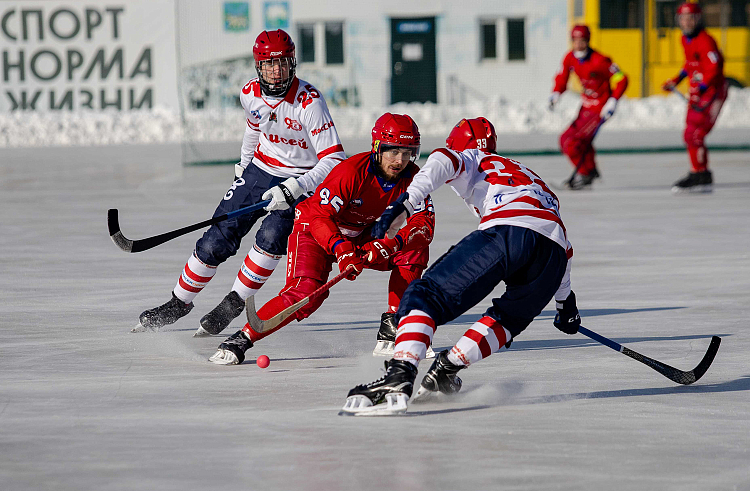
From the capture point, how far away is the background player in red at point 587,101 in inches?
436

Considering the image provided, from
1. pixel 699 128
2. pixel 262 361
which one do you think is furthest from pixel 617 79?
pixel 262 361

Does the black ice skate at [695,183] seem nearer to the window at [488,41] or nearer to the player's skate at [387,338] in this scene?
the player's skate at [387,338]

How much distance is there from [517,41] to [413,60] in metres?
2.04

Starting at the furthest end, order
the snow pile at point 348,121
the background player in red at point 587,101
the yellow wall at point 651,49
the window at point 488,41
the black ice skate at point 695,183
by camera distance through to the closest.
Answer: the window at point 488,41, the yellow wall at point 651,49, the snow pile at point 348,121, the background player in red at point 587,101, the black ice skate at point 695,183

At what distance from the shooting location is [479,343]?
145 inches

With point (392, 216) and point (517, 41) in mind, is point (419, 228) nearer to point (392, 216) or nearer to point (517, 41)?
point (392, 216)

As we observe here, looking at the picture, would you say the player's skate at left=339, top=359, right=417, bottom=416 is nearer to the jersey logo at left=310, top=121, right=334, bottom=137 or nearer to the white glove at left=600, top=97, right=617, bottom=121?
the jersey logo at left=310, top=121, right=334, bottom=137

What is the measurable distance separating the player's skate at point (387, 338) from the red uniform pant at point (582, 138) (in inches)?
273

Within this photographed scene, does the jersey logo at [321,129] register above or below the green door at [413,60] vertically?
below

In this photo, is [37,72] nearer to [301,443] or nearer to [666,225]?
[666,225]

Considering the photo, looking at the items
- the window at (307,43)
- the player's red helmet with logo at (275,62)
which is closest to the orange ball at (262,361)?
the player's red helmet with logo at (275,62)

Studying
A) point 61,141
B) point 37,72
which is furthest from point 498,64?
point 37,72

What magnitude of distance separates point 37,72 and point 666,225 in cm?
1716

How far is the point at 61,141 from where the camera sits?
18.9 meters
